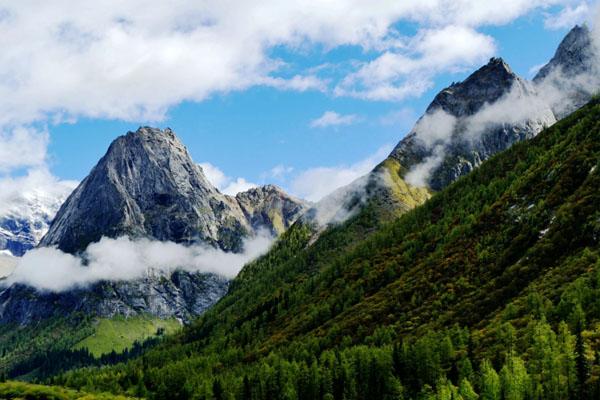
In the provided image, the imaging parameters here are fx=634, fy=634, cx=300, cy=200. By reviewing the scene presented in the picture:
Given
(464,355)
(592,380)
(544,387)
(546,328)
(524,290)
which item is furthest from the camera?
(524,290)

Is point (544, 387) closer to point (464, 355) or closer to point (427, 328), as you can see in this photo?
point (464, 355)

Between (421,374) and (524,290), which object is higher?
(524,290)

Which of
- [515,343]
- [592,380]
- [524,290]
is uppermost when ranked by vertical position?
[524,290]

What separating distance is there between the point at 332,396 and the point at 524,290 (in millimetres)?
64256

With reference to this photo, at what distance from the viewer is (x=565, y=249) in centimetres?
19312

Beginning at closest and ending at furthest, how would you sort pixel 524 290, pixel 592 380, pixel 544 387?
pixel 592 380
pixel 544 387
pixel 524 290

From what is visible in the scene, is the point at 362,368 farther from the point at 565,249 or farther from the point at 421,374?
the point at 565,249

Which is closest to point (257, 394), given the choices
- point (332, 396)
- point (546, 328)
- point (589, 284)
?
point (332, 396)

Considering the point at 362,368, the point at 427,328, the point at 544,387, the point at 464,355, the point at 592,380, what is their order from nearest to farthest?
the point at 592,380, the point at 544,387, the point at 464,355, the point at 362,368, the point at 427,328

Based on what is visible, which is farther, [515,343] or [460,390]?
[515,343]

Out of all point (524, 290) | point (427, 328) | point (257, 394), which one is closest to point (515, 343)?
point (524, 290)

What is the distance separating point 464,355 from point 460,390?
88.4ft

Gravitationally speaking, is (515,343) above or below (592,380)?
above

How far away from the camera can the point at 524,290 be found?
597 feet
